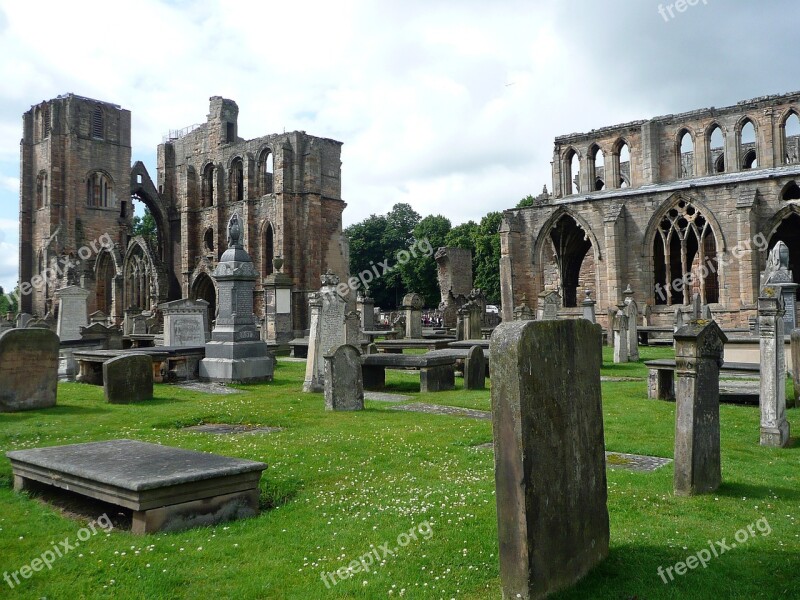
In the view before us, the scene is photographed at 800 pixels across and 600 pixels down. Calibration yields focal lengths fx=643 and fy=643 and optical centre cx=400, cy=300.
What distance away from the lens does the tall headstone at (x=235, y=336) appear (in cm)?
1473

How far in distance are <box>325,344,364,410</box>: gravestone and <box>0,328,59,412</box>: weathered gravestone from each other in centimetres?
455

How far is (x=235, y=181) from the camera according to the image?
142ft

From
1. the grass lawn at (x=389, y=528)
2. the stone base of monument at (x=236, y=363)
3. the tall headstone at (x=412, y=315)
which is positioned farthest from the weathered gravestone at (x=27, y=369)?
the tall headstone at (x=412, y=315)

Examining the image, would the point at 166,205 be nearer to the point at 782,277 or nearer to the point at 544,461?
the point at 782,277

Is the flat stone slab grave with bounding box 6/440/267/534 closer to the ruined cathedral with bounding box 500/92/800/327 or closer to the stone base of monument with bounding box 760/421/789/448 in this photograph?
the stone base of monument with bounding box 760/421/789/448

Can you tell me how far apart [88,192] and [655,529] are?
4804 centimetres

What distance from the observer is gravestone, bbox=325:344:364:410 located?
10.4m

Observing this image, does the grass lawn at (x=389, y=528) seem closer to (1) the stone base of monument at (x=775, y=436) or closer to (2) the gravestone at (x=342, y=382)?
(1) the stone base of monument at (x=775, y=436)

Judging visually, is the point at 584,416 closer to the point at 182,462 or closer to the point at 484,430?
the point at 182,462

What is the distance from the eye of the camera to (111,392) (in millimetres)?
11242

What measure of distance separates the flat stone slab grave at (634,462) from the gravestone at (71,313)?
17.5m

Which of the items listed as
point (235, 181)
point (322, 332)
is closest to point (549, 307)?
point (322, 332)

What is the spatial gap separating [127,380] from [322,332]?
359cm

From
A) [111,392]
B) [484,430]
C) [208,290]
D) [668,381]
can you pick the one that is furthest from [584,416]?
[208,290]
